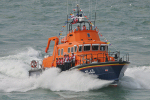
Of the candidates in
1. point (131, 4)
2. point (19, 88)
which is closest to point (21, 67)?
point (19, 88)

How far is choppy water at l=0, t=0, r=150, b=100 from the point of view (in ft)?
42.9

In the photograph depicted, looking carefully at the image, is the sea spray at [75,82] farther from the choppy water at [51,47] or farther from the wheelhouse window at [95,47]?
the wheelhouse window at [95,47]

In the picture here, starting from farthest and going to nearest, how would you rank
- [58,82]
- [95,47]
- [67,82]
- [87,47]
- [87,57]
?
1. [95,47]
2. [87,47]
3. [87,57]
4. [58,82]
5. [67,82]

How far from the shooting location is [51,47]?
26.1m

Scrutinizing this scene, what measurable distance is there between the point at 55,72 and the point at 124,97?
14.5 feet

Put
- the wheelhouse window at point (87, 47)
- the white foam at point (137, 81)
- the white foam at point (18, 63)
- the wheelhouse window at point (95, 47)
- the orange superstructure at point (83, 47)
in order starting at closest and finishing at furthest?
the orange superstructure at point (83, 47) < the wheelhouse window at point (87, 47) < the wheelhouse window at point (95, 47) < the white foam at point (137, 81) < the white foam at point (18, 63)

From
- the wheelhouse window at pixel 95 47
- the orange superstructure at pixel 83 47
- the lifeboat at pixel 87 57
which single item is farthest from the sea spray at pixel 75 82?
the wheelhouse window at pixel 95 47

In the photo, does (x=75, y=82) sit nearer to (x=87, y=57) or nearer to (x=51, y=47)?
(x=87, y=57)

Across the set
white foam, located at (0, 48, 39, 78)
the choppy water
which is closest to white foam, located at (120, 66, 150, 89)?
the choppy water

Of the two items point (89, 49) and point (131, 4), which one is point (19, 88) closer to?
point (89, 49)

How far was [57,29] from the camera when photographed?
3091 cm

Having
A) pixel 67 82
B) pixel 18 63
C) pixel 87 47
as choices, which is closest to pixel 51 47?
pixel 18 63

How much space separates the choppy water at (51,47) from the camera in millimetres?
13078

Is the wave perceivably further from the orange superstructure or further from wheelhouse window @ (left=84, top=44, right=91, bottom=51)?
wheelhouse window @ (left=84, top=44, right=91, bottom=51)
